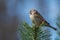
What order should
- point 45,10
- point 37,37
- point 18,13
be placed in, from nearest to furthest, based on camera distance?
point 37,37, point 45,10, point 18,13

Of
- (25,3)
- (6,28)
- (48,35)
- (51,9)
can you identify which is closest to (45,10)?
(51,9)

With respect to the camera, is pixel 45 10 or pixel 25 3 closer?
pixel 45 10

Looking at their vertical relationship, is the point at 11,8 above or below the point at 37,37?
above

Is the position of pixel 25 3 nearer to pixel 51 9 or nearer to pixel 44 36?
pixel 51 9

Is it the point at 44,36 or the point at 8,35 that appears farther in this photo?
the point at 8,35

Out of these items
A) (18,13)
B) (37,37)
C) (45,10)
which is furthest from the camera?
(18,13)

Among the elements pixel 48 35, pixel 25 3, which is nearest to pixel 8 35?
pixel 25 3

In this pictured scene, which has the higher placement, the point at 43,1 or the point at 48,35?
the point at 43,1

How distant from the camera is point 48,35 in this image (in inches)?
22.0

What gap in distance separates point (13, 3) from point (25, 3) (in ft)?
0.41

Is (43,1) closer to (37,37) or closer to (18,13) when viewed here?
(18,13)

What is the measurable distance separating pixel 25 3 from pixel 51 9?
0.30 m

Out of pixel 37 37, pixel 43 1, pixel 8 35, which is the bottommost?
pixel 37 37

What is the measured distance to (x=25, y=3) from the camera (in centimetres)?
211
